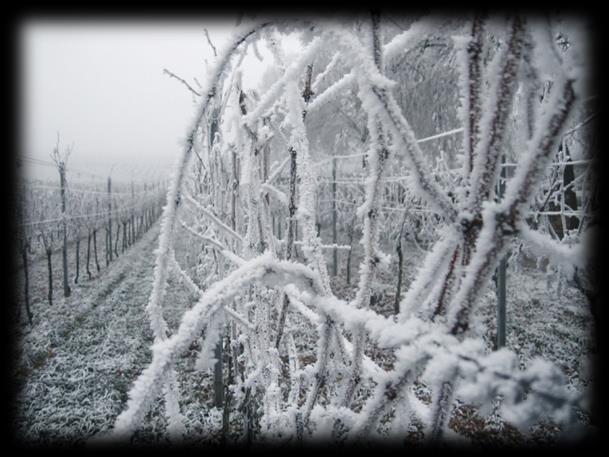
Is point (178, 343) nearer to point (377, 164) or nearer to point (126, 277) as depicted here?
point (377, 164)

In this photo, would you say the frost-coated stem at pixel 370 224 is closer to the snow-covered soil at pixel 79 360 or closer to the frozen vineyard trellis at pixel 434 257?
the frozen vineyard trellis at pixel 434 257

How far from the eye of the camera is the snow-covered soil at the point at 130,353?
283 centimetres

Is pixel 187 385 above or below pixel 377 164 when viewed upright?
below

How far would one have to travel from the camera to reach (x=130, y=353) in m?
4.21

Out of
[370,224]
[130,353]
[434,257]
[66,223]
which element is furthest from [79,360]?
[434,257]

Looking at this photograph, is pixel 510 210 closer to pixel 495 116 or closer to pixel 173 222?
pixel 495 116

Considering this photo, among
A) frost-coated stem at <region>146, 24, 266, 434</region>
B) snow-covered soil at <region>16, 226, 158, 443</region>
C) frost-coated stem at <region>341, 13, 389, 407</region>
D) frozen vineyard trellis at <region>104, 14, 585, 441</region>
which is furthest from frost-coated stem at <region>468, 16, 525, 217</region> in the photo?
snow-covered soil at <region>16, 226, 158, 443</region>

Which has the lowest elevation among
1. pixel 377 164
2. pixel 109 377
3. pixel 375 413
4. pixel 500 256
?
pixel 109 377

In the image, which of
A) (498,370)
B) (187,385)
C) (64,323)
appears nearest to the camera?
(498,370)

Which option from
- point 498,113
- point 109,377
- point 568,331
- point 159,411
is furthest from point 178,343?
point 568,331

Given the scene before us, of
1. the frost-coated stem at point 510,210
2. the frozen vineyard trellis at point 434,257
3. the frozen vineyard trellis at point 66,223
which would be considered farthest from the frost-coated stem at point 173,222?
the frozen vineyard trellis at point 66,223

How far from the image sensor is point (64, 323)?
5258mm

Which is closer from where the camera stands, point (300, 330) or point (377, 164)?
point (377, 164)

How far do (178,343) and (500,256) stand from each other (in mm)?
501
